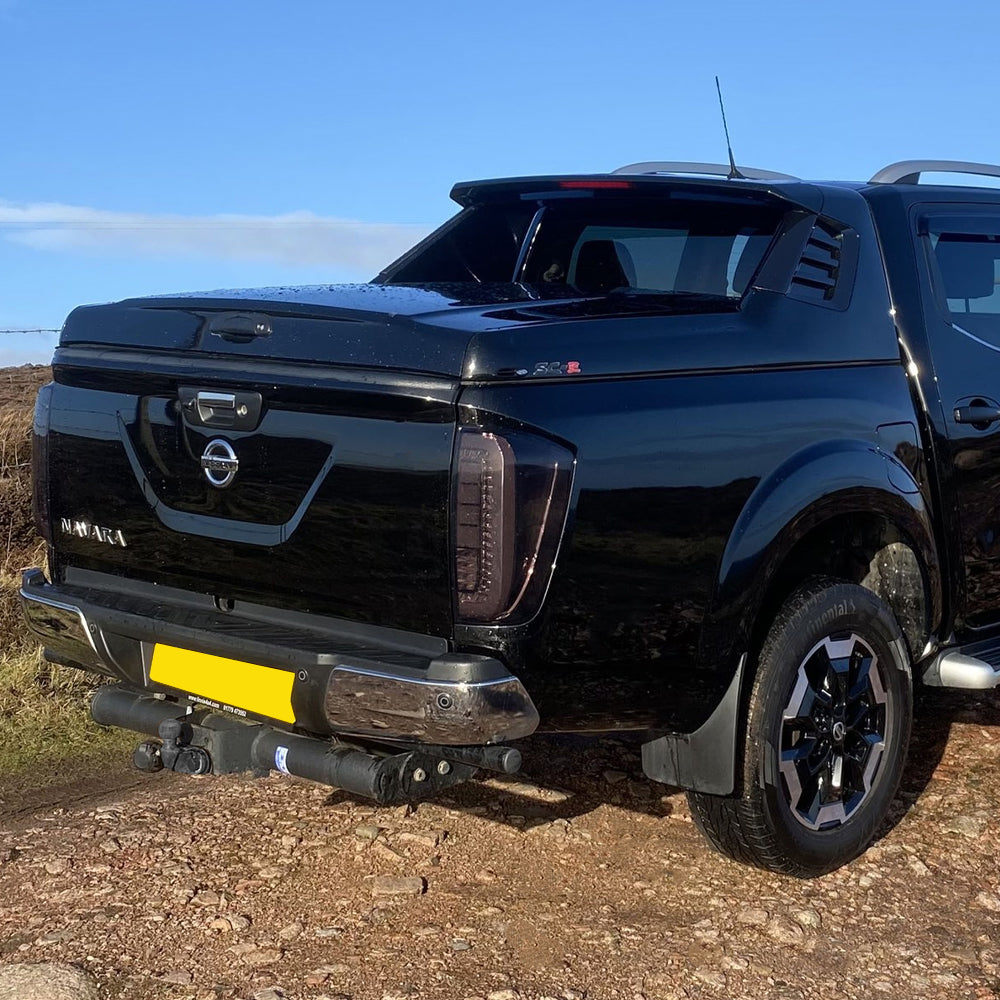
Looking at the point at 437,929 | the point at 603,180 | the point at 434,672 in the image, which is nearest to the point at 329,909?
the point at 437,929

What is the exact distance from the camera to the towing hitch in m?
3.15

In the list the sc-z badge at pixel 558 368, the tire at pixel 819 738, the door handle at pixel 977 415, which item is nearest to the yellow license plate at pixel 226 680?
the sc-z badge at pixel 558 368

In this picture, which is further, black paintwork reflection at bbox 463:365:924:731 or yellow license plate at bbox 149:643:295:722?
yellow license plate at bbox 149:643:295:722

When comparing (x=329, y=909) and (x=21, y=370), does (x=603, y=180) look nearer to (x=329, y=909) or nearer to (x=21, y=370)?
(x=329, y=909)

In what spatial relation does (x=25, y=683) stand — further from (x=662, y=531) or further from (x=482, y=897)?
(x=662, y=531)

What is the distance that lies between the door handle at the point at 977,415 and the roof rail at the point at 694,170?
0.92 metres

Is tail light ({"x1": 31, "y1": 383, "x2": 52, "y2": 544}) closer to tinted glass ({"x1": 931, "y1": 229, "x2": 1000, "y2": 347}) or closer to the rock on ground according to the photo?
the rock on ground

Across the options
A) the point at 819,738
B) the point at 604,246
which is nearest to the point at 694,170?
the point at 604,246

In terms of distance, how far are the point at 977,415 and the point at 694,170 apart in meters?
1.39

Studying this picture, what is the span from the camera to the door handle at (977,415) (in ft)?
14.1

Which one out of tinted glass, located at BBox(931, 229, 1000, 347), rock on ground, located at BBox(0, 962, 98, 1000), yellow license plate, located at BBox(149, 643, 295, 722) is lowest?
rock on ground, located at BBox(0, 962, 98, 1000)

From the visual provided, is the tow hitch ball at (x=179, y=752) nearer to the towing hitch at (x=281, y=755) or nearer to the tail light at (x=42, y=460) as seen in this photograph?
the towing hitch at (x=281, y=755)

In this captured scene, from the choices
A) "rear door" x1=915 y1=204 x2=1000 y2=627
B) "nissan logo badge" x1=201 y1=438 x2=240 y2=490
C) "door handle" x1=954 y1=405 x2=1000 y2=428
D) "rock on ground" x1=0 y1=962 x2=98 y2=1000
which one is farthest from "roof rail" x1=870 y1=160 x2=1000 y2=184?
"rock on ground" x1=0 y1=962 x2=98 y2=1000

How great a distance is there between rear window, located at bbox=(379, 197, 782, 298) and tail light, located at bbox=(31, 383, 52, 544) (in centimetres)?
138
